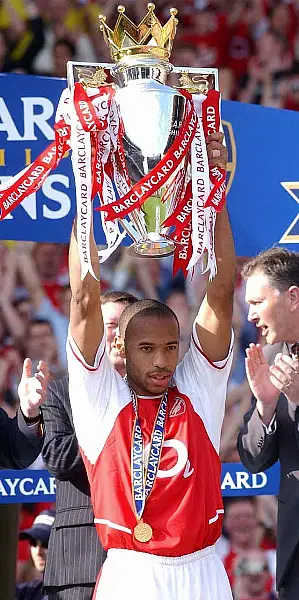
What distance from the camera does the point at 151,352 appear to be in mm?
3436

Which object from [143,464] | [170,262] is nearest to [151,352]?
[143,464]

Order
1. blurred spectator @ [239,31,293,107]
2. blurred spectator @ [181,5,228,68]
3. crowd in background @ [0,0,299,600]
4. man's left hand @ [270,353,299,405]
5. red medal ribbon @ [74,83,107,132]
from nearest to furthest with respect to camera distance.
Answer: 1. red medal ribbon @ [74,83,107,132]
2. man's left hand @ [270,353,299,405]
3. crowd in background @ [0,0,299,600]
4. blurred spectator @ [239,31,293,107]
5. blurred spectator @ [181,5,228,68]

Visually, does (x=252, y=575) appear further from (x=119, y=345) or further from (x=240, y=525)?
(x=119, y=345)

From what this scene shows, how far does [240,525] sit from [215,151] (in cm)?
339

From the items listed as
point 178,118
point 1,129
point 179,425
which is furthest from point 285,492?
point 1,129

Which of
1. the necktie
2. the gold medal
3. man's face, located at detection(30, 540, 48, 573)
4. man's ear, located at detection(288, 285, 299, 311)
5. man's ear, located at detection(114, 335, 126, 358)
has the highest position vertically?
man's ear, located at detection(288, 285, 299, 311)

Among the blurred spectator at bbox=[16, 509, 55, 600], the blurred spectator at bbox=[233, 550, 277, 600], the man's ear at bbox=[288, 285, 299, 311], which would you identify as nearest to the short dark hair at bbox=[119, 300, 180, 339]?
the man's ear at bbox=[288, 285, 299, 311]

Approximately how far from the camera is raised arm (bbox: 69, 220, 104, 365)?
10.9 ft

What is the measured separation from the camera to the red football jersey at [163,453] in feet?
10.6

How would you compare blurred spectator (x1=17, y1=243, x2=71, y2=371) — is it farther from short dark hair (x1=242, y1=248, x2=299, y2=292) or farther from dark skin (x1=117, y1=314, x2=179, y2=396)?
dark skin (x1=117, y1=314, x2=179, y2=396)

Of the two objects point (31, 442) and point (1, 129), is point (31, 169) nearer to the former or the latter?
point (31, 442)

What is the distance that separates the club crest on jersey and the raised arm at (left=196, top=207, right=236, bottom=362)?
174mm

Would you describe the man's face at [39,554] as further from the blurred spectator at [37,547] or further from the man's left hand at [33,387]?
the man's left hand at [33,387]

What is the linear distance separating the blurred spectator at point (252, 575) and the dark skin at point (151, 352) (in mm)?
3168
